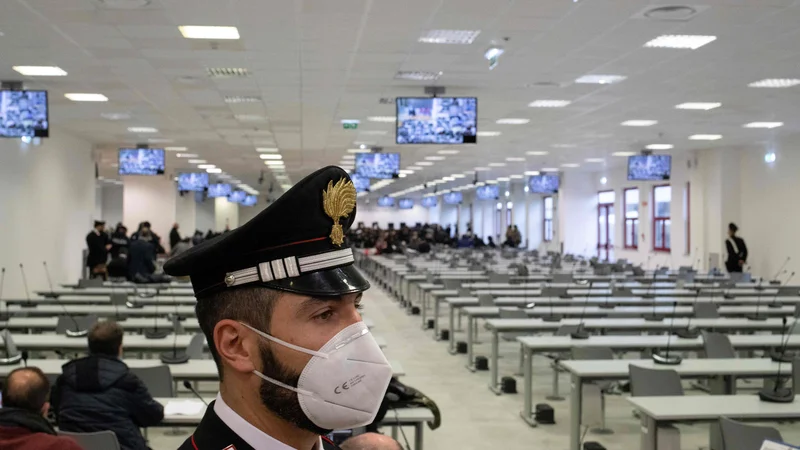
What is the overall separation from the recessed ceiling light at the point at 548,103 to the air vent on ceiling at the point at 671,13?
16.8ft

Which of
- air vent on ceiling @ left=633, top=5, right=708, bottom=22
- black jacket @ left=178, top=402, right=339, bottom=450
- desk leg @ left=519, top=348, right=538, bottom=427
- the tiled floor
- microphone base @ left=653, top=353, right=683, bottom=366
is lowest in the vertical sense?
the tiled floor

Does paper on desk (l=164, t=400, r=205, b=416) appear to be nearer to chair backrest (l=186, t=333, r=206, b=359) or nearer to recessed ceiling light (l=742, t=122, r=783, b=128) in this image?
chair backrest (l=186, t=333, r=206, b=359)

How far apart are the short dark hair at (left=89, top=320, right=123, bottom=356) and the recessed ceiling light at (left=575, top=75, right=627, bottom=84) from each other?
7.56 metres

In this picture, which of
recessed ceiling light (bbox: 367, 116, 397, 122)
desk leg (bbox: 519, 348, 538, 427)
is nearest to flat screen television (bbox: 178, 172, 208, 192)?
recessed ceiling light (bbox: 367, 116, 397, 122)

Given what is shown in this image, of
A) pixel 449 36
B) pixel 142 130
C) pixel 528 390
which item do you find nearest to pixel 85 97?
pixel 142 130

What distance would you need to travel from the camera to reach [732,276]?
1501 cm

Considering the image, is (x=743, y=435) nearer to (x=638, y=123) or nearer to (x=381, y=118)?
(x=381, y=118)

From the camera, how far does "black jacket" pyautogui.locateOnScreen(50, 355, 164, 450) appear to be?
4227mm

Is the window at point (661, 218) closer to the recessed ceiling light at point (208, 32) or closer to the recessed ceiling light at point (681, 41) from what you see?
the recessed ceiling light at point (681, 41)

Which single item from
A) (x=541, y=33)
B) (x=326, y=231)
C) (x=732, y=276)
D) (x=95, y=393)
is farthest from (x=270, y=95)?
(x=326, y=231)

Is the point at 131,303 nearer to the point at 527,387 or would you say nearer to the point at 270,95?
the point at 270,95

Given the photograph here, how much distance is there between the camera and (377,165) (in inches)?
669

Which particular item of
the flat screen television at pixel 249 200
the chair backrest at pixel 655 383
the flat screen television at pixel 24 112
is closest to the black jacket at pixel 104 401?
the chair backrest at pixel 655 383

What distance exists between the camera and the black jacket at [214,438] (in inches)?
46.3
